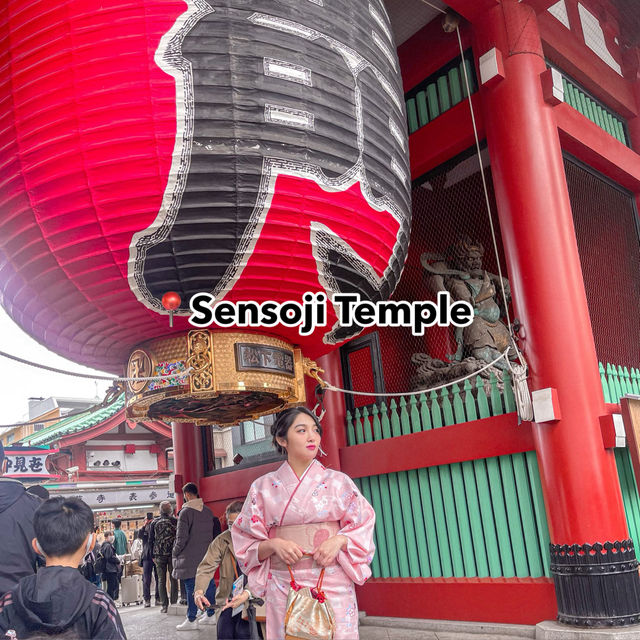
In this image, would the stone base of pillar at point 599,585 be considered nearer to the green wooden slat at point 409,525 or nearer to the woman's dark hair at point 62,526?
the green wooden slat at point 409,525

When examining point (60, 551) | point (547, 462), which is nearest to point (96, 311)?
point (60, 551)

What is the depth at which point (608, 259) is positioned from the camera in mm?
7328

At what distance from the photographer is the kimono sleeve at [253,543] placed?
2.74 meters

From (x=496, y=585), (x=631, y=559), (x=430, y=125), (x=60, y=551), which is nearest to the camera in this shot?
(x=60, y=551)

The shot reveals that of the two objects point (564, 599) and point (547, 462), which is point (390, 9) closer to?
point (547, 462)

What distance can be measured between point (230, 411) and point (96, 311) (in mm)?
1077

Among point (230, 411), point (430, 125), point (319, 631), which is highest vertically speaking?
point (430, 125)

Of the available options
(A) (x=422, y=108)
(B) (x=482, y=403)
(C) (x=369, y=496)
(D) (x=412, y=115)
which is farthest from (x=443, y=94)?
(C) (x=369, y=496)

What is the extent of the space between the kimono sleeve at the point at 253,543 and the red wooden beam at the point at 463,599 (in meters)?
3.02

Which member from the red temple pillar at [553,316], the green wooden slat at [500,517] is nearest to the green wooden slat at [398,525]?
the green wooden slat at [500,517]

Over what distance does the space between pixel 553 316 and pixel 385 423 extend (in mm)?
1997

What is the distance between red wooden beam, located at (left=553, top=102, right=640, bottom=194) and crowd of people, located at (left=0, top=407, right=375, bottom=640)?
4.59 m

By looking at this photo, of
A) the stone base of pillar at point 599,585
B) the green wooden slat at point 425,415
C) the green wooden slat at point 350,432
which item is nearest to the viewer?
the stone base of pillar at point 599,585

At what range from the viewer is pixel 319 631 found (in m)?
2.46
